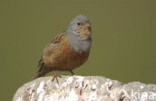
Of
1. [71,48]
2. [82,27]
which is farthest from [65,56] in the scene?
[82,27]

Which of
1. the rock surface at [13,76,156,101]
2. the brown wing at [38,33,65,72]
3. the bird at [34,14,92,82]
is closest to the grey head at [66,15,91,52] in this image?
the bird at [34,14,92,82]

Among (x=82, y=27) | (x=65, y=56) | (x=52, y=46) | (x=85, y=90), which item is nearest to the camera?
(x=85, y=90)

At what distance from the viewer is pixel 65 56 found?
450 cm

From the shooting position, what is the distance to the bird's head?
4641mm

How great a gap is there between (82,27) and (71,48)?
1.27 feet

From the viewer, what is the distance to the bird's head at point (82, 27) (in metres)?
4.64

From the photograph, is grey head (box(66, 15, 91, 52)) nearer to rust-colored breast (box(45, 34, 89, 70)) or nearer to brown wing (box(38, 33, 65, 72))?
rust-colored breast (box(45, 34, 89, 70))

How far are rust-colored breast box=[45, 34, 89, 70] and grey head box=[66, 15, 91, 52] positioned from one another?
A: 0.08 meters

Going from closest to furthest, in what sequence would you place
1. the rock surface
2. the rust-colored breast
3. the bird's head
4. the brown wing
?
the rock surface → the rust-colored breast → the bird's head → the brown wing

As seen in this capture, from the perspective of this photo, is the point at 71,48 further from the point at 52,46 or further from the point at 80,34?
the point at 52,46

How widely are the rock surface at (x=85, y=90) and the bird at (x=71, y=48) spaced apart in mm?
546

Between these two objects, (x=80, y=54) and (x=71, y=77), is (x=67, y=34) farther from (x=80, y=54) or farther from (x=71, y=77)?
(x=71, y=77)

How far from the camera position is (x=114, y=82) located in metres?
3.58

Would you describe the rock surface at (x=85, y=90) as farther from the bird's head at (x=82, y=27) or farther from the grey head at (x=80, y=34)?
the bird's head at (x=82, y=27)
